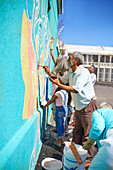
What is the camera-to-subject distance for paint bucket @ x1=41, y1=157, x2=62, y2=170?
2473 mm

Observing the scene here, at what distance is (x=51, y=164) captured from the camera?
8.45ft

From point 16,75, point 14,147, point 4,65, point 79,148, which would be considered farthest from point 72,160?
point 4,65

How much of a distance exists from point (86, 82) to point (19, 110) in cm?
136

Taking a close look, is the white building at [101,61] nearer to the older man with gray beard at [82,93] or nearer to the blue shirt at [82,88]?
the older man with gray beard at [82,93]

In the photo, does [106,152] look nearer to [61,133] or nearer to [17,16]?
[17,16]

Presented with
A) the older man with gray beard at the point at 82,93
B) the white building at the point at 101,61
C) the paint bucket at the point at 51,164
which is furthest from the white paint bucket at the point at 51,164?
the white building at the point at 101,61

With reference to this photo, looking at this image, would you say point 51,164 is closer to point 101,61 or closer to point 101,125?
point 101,125

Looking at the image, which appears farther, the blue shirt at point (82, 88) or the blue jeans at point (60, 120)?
the blue jeans at point (60, 120)

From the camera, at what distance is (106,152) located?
1011 mm

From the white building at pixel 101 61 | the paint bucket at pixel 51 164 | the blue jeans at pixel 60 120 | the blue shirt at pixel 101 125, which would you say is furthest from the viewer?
the white building at pixel 101 61

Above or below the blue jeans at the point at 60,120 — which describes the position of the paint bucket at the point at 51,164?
below

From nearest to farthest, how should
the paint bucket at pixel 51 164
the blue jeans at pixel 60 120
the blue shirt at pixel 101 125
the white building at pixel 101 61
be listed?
the blue shirt at pixel 101 125, the paint bucket at pixel 51 164, the blue jeans at pixel 60 120, the white building at pixel 101 61

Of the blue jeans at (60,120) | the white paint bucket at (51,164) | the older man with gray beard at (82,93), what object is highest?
the older man with gray beard at (82,93)

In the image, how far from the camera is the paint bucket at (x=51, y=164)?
2.47 m
